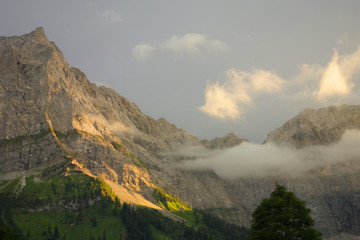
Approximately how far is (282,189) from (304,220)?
5.31 m

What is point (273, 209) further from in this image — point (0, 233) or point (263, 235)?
point (0, 233)

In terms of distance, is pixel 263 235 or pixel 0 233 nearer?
pixel 263 235

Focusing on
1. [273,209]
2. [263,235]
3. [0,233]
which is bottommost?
[0,233]

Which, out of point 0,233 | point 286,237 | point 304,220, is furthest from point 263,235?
point 0,233

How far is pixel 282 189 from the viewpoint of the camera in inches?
1574

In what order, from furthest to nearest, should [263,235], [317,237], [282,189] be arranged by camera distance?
[282,189]
[263,235]
[317,237]

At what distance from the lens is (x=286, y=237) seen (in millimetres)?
34250

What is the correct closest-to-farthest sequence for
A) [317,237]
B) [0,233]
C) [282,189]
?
[317,237] < [282,189] < [0,233]

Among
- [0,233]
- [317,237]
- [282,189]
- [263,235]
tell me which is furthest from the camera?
[0,233]

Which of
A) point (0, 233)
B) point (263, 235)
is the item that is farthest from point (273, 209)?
point (0, 233)

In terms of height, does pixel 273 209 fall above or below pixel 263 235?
above

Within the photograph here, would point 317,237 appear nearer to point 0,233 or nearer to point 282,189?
point 282,189

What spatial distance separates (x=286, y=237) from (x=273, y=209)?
363cm

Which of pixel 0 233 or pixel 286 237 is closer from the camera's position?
pixel 286 237
